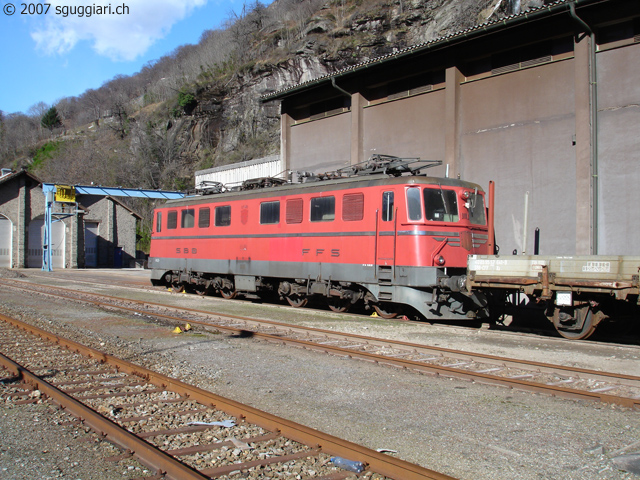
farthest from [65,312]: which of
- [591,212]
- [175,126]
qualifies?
[175,126]

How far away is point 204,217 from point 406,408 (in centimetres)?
1368

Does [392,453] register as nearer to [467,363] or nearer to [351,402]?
[351,402]

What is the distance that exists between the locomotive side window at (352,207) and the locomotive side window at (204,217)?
20.9 ft

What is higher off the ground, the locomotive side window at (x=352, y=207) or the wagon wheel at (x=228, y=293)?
the locomotive side window at (x=352, y=207)

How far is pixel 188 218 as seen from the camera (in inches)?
764

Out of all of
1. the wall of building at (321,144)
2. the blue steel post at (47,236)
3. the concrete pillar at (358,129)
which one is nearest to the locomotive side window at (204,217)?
the wall of building at (321,144)

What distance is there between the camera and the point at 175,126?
2660 inches

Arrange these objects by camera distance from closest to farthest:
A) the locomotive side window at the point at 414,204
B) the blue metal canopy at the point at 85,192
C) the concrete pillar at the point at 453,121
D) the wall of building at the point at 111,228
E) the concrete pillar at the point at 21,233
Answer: the locomotive side window at the point at 414,204, the concrete pillar at the point at 453,121, the blue metal canopy at the point at 85,192, the concrete pillar at the point at 21,233, the wall of building at the point at 111,228

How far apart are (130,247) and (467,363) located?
41.3m

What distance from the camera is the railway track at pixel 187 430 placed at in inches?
167

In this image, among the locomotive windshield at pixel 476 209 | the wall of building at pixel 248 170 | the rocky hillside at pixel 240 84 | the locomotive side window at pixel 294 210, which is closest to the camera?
the locomotive windshield at pixel 476 209

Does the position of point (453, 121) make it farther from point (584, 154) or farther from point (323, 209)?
point (323, 209)

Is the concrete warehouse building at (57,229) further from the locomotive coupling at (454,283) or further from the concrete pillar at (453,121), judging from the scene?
the locomotive coupling at (454,283)

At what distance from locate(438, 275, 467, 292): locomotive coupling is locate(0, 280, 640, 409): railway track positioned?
263 centimetres
